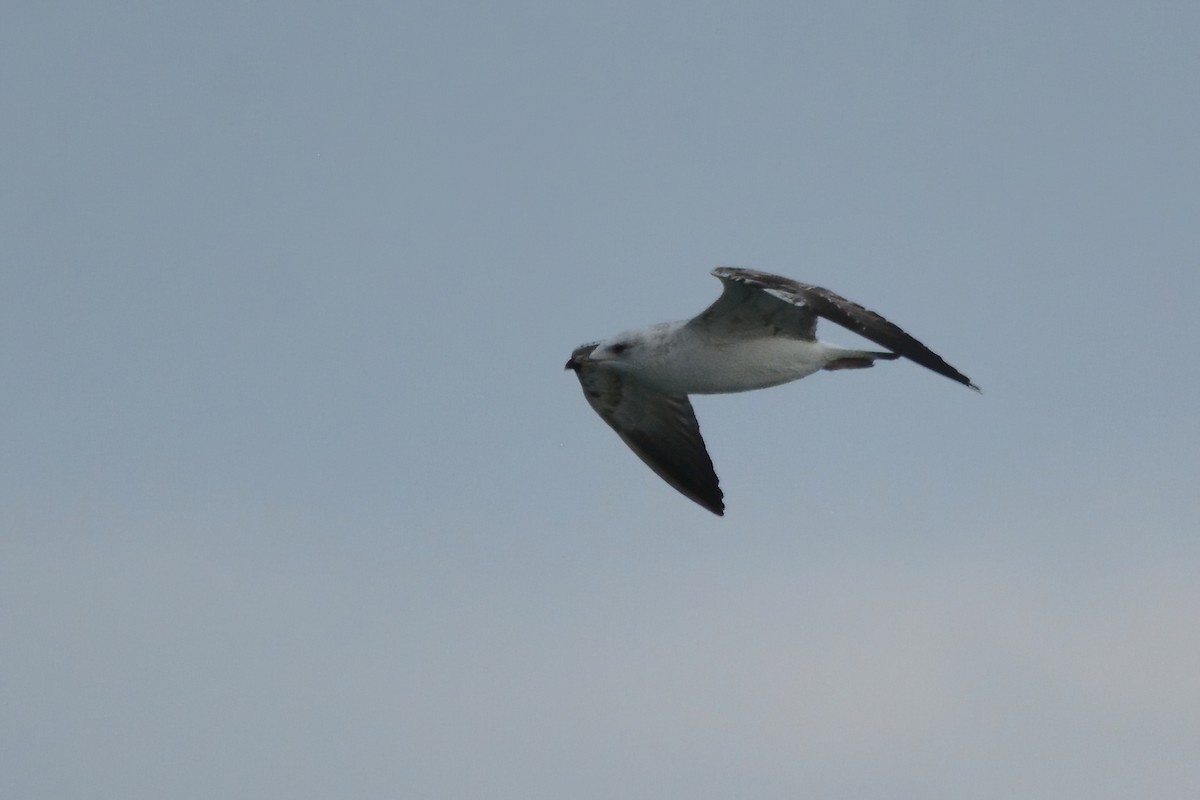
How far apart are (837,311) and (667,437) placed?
611 centimetres

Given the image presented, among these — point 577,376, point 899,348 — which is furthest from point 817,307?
point 577,376

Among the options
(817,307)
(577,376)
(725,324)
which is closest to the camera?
(817,307)

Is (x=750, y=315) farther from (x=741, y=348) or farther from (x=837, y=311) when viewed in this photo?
(x=837, y=311)

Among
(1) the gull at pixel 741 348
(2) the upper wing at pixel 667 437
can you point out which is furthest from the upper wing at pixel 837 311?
(2) the upper wing at pixel 667 437

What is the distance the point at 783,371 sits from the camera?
19.5 m

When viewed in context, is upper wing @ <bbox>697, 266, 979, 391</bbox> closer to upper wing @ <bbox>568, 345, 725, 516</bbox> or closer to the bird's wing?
the bird's wing

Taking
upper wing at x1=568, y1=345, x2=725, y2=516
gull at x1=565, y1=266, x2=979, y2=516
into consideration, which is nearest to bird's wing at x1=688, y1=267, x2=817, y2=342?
gull at x1=565, y1=266, x2=979, y2=516

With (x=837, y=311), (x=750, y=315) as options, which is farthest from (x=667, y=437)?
(x=837, y=311)

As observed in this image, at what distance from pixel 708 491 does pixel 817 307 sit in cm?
593

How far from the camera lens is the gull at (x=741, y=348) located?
1736 centimetres

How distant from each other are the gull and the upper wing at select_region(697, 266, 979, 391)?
0.01 metres

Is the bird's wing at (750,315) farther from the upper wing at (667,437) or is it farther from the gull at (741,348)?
the upper wing at (667,437)

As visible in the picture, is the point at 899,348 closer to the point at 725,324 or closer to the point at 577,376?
the point at 725,324

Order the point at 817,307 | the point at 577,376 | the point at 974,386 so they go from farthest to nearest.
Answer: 1. the point at 577,376
2. the point at 817,307
3. the point at 974,386
